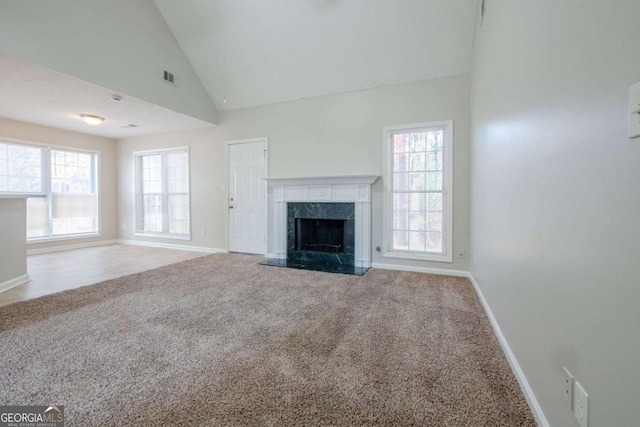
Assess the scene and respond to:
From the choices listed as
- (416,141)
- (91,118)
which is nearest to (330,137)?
(416,141)

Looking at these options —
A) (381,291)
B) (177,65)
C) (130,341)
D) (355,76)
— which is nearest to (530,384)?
(381,291)

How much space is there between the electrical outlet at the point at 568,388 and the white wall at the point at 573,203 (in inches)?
1.3

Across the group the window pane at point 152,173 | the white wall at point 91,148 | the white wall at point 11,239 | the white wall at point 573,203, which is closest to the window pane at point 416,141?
the white wall at point 573,203

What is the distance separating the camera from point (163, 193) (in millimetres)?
6336

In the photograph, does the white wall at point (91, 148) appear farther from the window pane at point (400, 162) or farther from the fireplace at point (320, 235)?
the window pane at point (400, 162)

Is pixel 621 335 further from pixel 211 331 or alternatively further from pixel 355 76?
pixel 355 76

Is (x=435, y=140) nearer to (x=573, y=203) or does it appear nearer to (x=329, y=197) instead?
(x=329, y=197)

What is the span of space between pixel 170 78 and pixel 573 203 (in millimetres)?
5269

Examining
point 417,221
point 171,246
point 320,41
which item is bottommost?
point 171,246

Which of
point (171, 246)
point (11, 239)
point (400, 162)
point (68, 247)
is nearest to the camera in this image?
point (11, 239)

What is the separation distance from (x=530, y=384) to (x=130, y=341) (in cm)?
246

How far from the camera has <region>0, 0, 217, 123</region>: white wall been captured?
9.54ft

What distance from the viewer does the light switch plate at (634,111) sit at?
0.67 m

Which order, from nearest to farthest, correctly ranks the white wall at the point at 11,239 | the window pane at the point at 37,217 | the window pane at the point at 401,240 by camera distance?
the white wall at the point at 11,239, the window pane at the point at 401,240, the window pane at the point at 37,217
